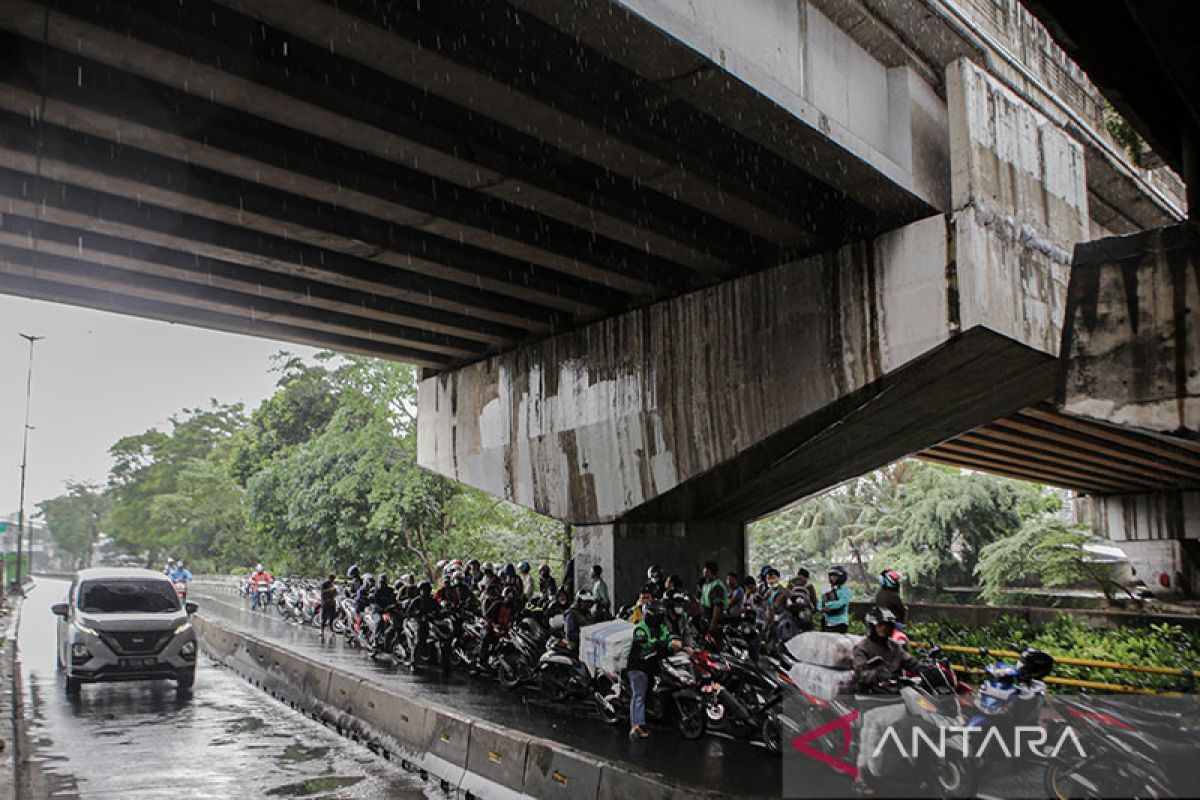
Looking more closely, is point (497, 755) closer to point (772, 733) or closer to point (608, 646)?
point (608, 646)

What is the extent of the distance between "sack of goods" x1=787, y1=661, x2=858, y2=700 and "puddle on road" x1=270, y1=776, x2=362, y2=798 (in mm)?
4590

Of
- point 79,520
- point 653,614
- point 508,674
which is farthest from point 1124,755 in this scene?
point 79,520

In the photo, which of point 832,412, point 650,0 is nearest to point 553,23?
point 650,0

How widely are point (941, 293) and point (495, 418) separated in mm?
8775

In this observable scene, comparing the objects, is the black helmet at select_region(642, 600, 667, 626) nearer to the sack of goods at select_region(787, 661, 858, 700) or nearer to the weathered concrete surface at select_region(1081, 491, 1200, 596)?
the sack of goods at select_region(787, 661, 858, 700)

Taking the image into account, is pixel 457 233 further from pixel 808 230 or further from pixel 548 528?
pixel 548 528

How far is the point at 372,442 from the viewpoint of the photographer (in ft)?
82.0

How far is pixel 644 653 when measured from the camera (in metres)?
9.14

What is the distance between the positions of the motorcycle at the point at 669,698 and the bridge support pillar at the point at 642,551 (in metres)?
4.51

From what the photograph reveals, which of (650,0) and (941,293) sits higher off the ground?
(650,0)

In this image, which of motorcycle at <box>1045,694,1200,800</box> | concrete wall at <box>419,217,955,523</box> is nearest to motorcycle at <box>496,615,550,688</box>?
concrete wall at <box>419,217,955,523</box>

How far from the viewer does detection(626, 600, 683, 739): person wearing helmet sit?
9.12 metres

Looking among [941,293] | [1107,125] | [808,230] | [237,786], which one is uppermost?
[1107,125]

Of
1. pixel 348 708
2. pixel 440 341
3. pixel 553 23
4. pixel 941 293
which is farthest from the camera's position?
pixel 440 341
